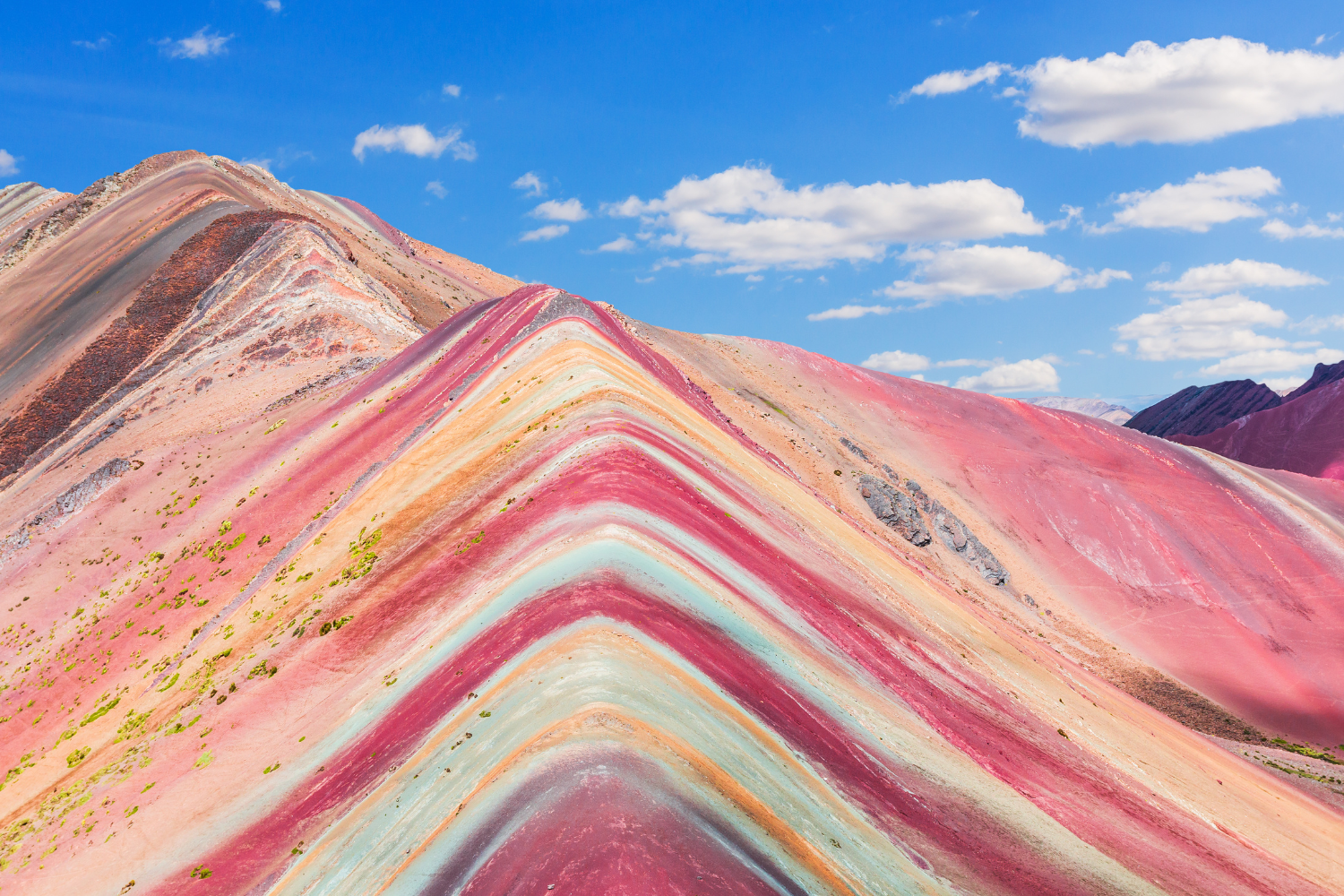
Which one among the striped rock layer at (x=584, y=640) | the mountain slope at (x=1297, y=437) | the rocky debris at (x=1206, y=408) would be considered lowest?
the striped rock layer at (x=584, y=640)

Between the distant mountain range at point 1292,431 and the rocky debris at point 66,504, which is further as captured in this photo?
the distant mountain range at point 1292,431

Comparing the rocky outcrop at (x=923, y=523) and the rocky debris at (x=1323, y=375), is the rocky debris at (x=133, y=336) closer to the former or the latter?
the rocky outcrop at (x=923, y=523)

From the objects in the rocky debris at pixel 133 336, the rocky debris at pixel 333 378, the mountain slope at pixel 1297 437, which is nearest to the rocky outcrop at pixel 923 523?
the rocky debris at pixel 333 378

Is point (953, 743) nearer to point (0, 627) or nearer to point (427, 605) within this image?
point (427, 605)

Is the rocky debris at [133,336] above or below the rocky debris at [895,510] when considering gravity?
above

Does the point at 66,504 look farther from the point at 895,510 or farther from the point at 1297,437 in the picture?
the point at 1297,437

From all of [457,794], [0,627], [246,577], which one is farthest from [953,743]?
[0,627]

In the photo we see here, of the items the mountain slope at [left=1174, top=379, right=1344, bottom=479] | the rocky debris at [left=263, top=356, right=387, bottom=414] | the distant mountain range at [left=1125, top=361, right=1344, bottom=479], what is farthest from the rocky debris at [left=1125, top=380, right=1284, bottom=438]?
the rocky debris at [left=263, top=356, right=387, bottom=414]

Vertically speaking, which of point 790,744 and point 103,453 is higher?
point 103,453
